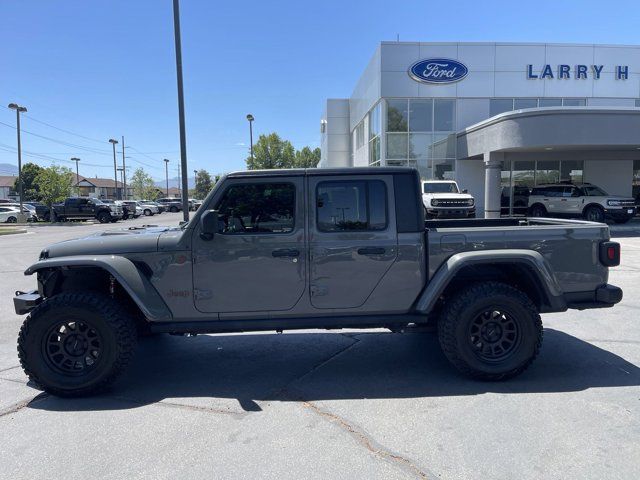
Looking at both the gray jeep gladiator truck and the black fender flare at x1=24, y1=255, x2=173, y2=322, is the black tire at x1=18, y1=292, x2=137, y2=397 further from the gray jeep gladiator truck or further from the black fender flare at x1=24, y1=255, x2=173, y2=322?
the black fender flare at x1=24, y1=255, x2=173, y2=322

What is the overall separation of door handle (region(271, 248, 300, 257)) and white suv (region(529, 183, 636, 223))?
834 inches

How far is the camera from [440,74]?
24.7m

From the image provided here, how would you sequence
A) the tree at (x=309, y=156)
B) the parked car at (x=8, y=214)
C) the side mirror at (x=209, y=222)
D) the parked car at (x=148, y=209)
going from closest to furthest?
the side mirror at (x=209, y=222)
the parked car at (x=8, y=214)
the parked car at (x=148, y=209)
the tree at (x=309, y=156)

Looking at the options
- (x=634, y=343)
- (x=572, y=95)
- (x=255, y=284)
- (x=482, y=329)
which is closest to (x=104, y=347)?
(x=255, y=284)

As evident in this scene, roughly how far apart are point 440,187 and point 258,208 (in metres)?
16.2

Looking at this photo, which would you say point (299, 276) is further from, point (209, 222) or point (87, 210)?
point (87, 210)

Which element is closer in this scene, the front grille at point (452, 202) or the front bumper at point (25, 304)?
the front bumper at point (25, 304)

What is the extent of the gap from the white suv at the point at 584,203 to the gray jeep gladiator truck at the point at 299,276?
767 inches

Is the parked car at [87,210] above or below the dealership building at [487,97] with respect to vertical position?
below

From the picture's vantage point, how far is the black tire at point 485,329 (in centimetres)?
418

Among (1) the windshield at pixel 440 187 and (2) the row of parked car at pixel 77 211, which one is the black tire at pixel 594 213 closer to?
(1) the windshield at pixel 440 187

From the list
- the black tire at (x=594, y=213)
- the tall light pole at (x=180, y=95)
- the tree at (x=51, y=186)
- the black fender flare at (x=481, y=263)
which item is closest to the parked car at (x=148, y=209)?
the tree at (x=51, y=186)

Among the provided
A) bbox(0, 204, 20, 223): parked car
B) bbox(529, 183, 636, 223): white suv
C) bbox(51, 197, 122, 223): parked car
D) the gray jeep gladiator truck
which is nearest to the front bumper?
the gray jeep gladiator truck

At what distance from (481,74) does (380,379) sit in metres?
24.2
